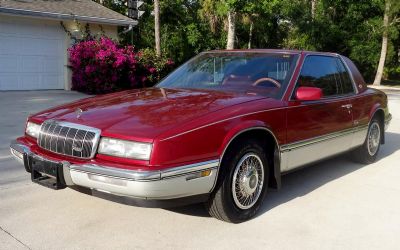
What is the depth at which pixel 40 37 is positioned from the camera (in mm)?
15508

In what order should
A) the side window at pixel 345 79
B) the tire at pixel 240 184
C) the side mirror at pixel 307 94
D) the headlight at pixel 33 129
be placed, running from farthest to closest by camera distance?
the side window at pixel 345 79, the side mirror at pixel 307 94, the headlight at pixel 33 129, the tire at pixel 240 184

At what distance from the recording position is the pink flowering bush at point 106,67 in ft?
50.5

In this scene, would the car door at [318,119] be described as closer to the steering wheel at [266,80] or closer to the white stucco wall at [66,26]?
the steering wheel at [266,80]

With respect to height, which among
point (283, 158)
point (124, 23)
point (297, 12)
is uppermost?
point (297, 12)

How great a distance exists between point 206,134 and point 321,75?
239cm

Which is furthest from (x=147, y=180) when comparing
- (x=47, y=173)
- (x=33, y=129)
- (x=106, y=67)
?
(x=106, y=67)

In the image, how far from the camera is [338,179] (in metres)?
6.12

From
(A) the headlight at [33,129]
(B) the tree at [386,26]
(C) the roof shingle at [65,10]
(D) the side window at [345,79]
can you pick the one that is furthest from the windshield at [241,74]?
(B) the tree at [386,26]

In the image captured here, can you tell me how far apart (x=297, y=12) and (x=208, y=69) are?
29.3m

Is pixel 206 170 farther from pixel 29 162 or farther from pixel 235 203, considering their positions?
pixel 29 162

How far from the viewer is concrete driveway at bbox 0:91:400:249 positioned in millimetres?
3957

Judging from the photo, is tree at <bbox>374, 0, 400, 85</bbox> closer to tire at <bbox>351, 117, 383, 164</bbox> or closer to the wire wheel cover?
tire at <bbox>351, 117, 383, 164</bbox>

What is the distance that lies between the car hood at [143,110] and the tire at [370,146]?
9.17 ft

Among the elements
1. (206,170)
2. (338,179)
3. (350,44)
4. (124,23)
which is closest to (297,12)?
(350,44)
